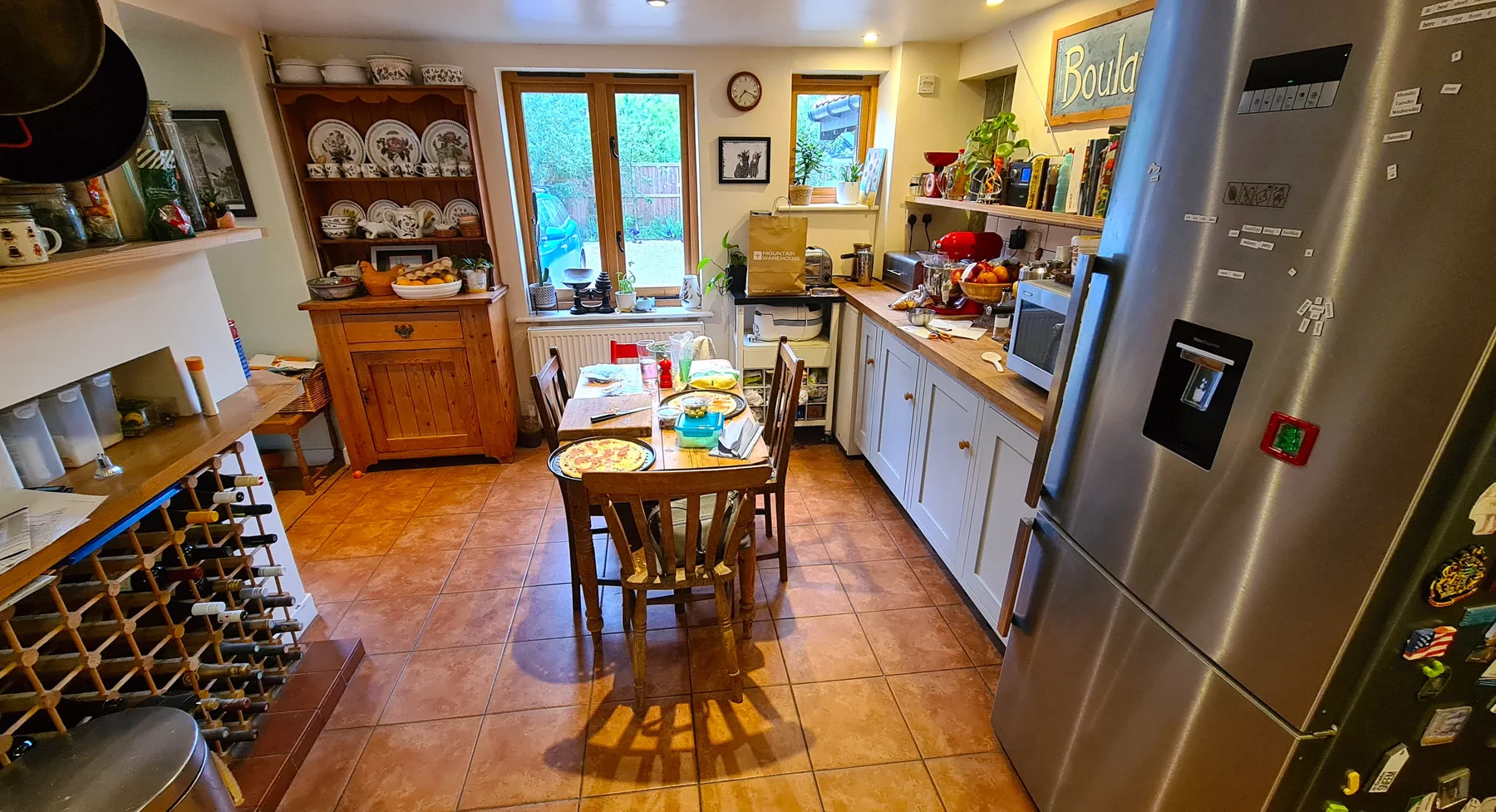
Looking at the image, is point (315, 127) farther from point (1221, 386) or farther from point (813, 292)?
point (1221, 386)

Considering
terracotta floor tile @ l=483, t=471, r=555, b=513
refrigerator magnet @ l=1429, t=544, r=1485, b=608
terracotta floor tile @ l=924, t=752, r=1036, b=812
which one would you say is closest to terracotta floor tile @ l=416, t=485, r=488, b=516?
terracotta floor tile @ l=483, t=471, r=555, b=513

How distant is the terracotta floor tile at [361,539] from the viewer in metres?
2.71

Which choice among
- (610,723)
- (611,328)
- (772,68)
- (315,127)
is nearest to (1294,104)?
(610,723)

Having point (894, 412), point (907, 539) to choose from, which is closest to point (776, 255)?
point (894, 412)

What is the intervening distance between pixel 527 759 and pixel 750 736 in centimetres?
65

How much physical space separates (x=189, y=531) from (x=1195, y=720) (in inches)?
93.8

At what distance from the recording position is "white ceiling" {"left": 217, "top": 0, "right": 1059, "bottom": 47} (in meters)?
2.47

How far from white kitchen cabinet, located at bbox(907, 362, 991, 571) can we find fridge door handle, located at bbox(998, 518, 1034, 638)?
615 millimetres

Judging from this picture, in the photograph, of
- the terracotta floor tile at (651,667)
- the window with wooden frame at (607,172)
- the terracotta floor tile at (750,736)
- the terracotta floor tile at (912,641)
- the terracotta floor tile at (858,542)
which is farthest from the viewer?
the window with wooden frame at (607,172)

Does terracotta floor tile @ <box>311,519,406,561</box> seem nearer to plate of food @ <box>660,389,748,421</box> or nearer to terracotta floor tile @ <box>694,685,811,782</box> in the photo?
Answer: plate of food @ <box>660,389,748,421</box>

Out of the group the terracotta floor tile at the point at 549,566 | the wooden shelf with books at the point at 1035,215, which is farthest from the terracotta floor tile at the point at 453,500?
the wooden shelf with books at the point at 1035,215

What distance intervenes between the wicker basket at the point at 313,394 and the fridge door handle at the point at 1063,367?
335cm

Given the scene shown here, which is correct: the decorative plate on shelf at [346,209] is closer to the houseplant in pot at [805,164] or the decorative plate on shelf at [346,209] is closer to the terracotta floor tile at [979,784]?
the houseplant in pot at [805,164]

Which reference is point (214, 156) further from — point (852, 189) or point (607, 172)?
point (852, 189)
